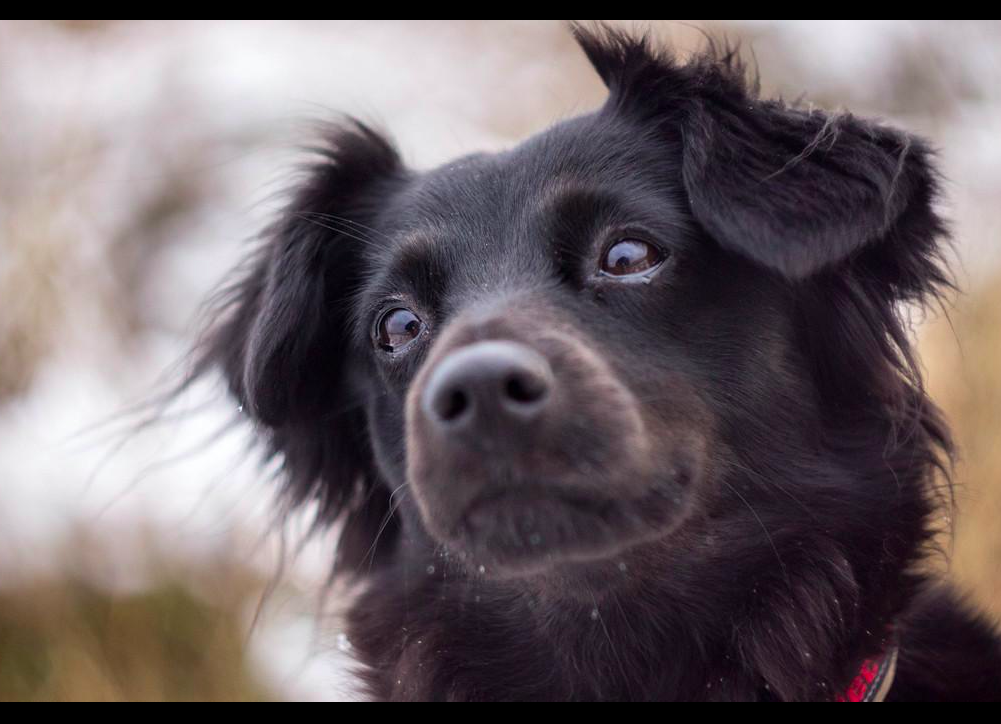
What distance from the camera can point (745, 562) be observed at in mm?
2723

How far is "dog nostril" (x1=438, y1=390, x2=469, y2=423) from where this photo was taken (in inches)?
87.8

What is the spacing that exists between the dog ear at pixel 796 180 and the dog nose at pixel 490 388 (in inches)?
26.2

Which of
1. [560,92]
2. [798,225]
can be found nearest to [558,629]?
[798,225]

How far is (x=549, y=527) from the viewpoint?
2.30m

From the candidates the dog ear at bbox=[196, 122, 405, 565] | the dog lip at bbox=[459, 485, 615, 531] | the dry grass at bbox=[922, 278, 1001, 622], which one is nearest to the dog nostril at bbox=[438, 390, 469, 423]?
the dog lip at bbox=[459, 485, 615, 531]

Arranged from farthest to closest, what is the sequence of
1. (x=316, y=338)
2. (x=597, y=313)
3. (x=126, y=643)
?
(x=126, y=643)
(x=316, y=338)
(x=597, y=313)

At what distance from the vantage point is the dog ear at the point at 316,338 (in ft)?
10.4

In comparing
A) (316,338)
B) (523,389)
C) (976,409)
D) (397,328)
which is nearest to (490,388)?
(523,389)

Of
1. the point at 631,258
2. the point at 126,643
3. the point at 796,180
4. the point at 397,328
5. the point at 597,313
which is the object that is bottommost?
the point at 126,643

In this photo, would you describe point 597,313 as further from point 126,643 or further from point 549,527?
point 126,643

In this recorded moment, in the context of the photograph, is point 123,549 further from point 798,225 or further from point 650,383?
point 798,225

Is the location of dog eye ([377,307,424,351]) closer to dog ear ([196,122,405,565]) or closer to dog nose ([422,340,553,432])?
dog ear ([196,122,405,565])

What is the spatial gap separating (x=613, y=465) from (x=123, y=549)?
447cm

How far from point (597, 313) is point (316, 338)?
1074 millimetres
